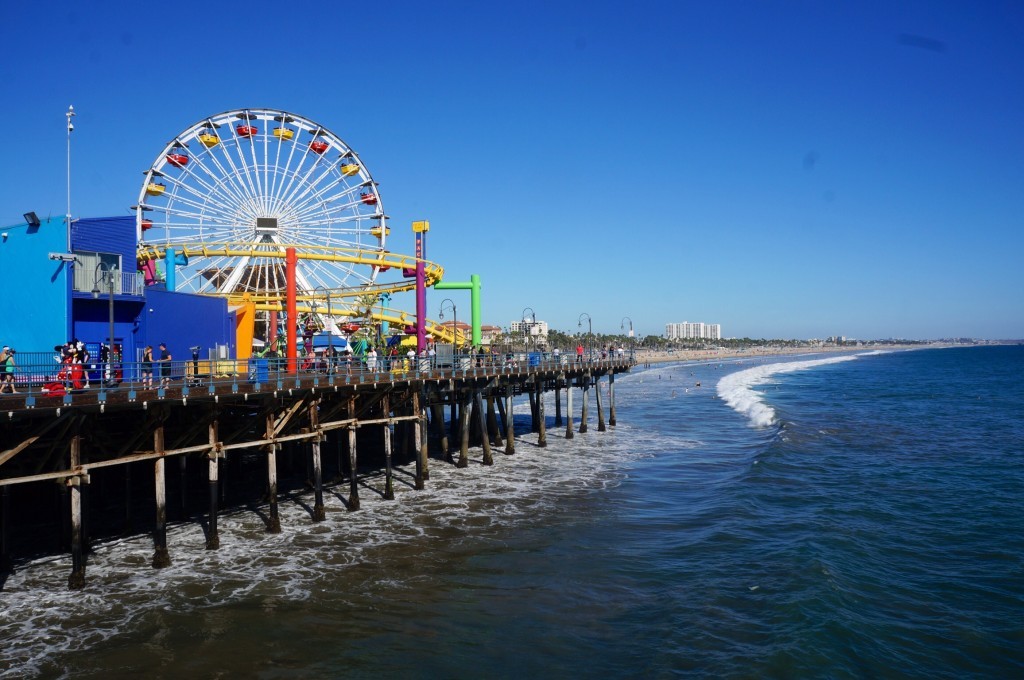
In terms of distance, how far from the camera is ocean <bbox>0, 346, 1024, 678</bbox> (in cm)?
1191

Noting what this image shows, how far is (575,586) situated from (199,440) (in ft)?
38.6

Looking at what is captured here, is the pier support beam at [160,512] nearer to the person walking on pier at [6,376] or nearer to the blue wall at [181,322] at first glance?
the person walking on pier at [6,376]

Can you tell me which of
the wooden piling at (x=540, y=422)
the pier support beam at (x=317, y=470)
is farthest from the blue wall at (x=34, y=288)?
the wooden piling at (x=540, y=422)

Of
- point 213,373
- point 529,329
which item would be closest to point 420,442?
point 213,373

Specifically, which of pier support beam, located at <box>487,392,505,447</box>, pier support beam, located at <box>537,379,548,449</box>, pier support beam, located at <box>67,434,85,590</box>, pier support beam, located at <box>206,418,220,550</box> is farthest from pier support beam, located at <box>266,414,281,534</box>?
pier support beam, located at <box>537,379,548,449</box>

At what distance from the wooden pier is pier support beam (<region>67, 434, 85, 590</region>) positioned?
0.07 ft

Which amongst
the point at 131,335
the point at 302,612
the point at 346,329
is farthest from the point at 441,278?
the point at 302,612

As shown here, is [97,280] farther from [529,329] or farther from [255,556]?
[529,329]

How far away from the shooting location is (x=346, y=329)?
34344mm

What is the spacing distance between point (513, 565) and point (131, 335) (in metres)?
14.7

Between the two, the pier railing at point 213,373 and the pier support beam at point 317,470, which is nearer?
the pier railing at point 213,373

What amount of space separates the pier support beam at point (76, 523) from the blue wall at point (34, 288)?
6.97 meters

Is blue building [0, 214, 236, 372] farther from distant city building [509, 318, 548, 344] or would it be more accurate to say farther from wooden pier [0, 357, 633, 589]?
distant city building [509, 318, 548, 344]

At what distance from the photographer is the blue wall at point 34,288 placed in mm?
20266
